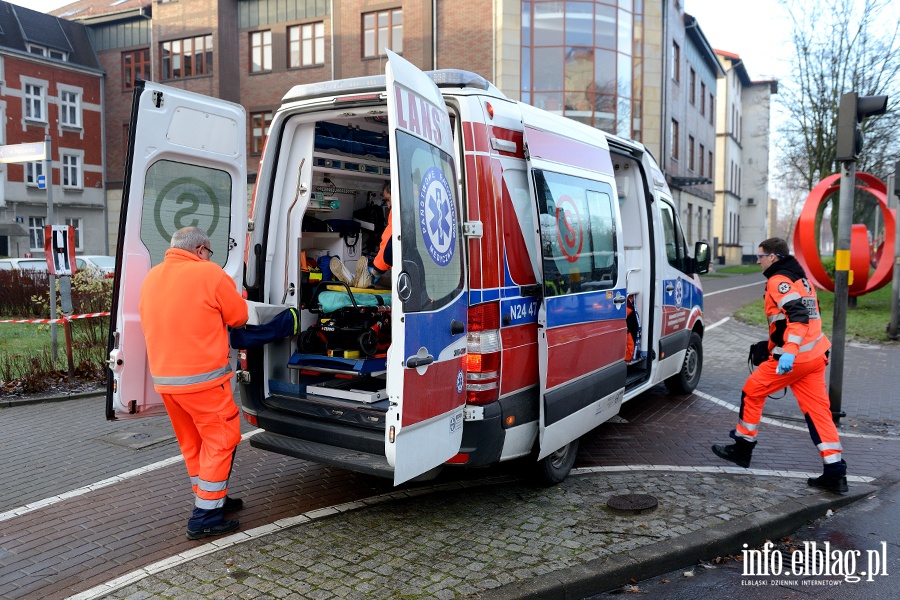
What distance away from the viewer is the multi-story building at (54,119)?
1384 inches

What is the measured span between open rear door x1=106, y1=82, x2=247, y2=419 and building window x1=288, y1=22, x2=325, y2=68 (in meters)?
27.8

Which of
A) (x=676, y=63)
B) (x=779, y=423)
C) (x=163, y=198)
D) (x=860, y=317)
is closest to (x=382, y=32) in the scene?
(x=676, y=63)

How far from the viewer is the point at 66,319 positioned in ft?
29.0

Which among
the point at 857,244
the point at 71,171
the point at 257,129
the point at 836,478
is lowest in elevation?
the point at 836,478

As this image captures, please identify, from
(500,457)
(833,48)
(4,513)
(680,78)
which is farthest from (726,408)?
(680,78)

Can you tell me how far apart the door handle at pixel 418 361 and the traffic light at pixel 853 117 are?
521cm

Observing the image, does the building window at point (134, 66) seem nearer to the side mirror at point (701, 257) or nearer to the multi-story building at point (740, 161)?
the side mirror at point (701, 257)

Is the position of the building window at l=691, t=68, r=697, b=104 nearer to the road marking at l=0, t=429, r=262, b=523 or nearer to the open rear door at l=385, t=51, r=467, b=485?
the road marking at l=0, t=429, r=262, b=523

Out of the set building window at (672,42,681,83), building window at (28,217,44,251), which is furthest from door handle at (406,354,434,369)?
building window at (28,217,44,251)

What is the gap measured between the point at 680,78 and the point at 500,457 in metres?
34.6

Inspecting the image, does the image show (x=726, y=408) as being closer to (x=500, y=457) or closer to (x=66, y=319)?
(x=500, y=457)

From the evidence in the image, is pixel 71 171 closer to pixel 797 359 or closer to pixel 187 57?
pixel 187 57

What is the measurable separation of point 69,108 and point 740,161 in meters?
50.5

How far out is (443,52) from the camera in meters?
28.0
